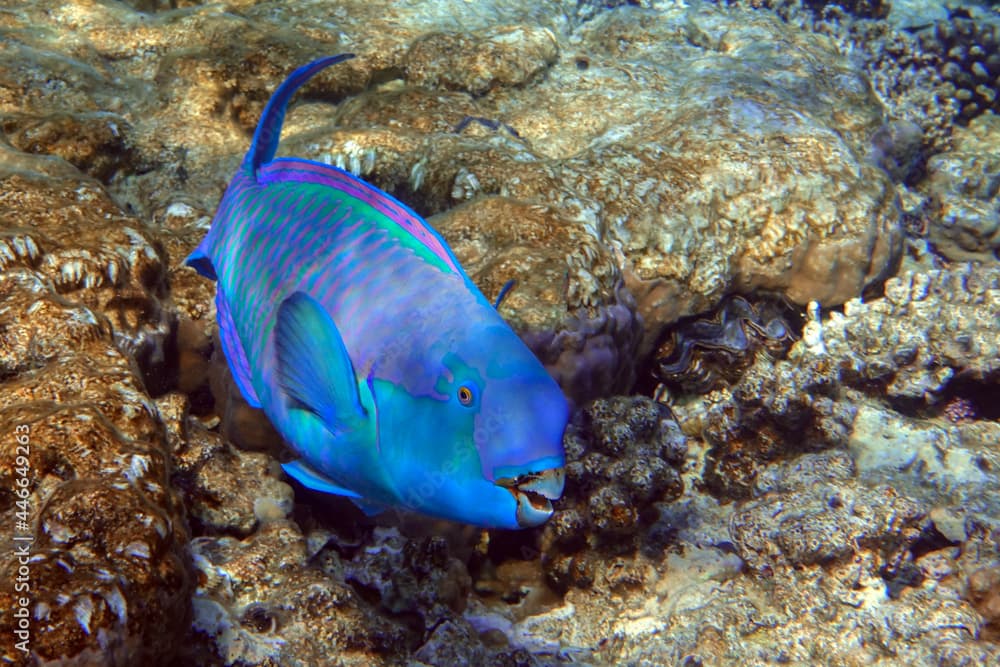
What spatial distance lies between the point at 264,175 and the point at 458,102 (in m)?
3.98

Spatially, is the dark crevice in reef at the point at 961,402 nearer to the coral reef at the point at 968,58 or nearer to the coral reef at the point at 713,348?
the coral reef at the point at 713,348

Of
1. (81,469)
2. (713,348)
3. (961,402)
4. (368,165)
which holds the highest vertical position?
(368,165)

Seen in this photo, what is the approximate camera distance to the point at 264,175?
5.29 feet

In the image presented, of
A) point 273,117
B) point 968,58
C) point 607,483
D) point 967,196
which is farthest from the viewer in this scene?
point 968,58

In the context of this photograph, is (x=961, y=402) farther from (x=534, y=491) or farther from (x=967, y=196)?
(x=534, y=491)

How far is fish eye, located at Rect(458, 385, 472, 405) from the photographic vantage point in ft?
3.62

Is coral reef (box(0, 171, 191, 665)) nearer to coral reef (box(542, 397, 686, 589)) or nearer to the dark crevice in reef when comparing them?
coral reef (box(542, 397, 686, 589))

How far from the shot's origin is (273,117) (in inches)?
61.9

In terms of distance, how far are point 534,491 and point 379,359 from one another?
15.8 inches

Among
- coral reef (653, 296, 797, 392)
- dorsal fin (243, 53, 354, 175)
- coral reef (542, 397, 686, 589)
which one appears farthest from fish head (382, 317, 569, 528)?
coral reef (653, 296, 797, 392)

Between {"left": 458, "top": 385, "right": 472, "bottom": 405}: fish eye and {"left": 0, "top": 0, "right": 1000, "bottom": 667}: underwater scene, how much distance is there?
0.02 meters

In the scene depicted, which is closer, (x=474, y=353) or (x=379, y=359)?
(x=474, y=353)

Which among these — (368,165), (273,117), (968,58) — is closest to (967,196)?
(968,58)

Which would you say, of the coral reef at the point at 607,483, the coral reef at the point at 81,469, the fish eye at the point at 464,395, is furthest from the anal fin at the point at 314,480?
the coral reef at the point at 607,483
